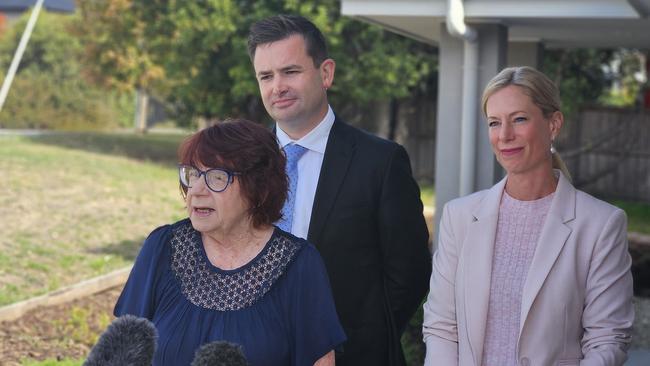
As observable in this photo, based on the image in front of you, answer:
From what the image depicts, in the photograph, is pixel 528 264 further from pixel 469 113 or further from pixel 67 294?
pixel 67 294

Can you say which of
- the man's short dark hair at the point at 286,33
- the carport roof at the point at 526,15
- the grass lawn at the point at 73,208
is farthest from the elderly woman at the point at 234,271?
the grass lawn at the point at 73,208

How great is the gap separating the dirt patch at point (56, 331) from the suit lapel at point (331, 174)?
488 cm

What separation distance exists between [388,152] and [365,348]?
2.59ft

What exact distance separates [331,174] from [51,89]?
41667 mm

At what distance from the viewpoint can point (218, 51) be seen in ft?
84.6

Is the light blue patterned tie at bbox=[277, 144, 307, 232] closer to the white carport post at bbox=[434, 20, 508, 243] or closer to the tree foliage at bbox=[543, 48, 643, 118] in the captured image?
the white carport post at bbox=[434, 20, 508, 243]

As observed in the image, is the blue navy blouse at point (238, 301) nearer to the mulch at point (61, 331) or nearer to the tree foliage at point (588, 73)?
the mulch at point (61, 331)

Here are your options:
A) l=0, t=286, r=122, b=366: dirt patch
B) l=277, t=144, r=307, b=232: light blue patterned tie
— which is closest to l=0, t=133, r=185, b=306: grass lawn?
l=0, t=286, r=122, b=366: dirt patch

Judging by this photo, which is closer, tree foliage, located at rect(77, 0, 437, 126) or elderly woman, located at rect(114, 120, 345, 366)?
elderly woman, located at rect(114, 120, 345, 366)

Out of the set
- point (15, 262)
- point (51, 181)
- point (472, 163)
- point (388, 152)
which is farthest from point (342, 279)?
point (51, 181)

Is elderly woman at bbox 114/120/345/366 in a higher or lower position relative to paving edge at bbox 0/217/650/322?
higher

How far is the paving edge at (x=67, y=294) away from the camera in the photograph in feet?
32.0

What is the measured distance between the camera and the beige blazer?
356cm

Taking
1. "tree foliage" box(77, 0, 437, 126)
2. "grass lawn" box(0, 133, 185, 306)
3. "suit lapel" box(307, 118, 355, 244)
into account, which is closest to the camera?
"suit lapel" box(307, 118, 355, 244)
